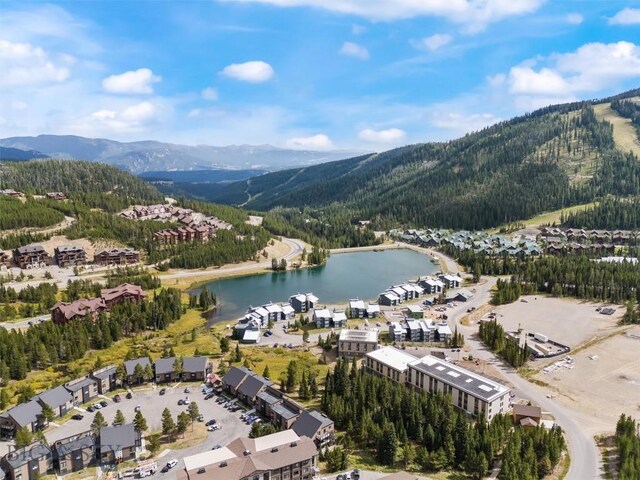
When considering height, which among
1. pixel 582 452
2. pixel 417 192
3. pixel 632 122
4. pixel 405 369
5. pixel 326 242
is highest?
pixel 632 122

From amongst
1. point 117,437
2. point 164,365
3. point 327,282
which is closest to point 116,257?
→ point 327,282

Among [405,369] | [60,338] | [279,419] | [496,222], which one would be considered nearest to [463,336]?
[405,369]

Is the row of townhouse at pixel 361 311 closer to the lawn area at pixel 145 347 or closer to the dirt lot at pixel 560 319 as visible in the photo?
the dirt lot at pixel 560 319

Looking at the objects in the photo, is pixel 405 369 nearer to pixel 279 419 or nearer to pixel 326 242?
pixel 279 419

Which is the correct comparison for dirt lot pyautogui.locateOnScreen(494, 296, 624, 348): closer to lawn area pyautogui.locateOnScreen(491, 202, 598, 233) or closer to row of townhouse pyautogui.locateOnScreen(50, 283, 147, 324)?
row of townhouse pyautogui.locateOnScreen(50, 283, 147, 324)

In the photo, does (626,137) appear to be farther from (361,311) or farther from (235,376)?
(235,376)

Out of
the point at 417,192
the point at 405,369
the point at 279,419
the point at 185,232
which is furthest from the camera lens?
the point at 417,192

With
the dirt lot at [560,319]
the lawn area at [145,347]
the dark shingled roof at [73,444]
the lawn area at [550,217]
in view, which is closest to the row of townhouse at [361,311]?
the dirt lot at [560,319]

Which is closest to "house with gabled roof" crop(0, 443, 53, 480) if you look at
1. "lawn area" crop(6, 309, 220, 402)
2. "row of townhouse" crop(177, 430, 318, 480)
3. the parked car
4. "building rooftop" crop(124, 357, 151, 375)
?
the parked car
